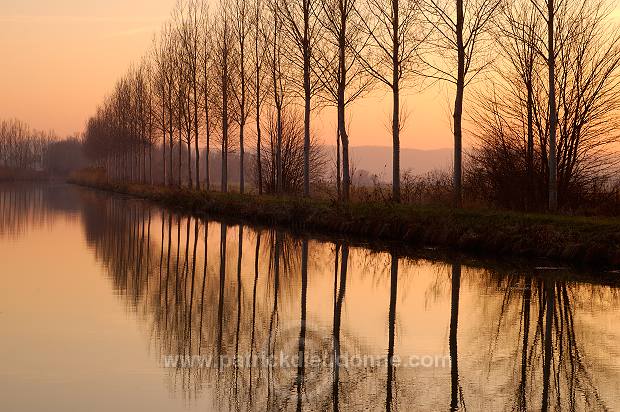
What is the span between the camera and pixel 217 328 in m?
9.39

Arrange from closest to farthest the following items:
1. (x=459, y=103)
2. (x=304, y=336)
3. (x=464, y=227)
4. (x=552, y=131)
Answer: (x=304, y=336) < (x=464, y=227) < (x=552, y=131) < (x=459, y=103)

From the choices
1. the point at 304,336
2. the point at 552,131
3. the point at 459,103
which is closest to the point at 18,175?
the point at 459,103

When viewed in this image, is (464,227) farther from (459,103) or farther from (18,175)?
(18,175)

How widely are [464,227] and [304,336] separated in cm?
1151

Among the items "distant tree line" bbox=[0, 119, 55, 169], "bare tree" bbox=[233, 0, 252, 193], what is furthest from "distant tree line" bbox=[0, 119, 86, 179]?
"bare tree" bbox=[233, 0, 252, 193]

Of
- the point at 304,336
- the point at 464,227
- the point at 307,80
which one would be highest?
the point at 307,80

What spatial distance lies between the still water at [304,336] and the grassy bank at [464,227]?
5.87 feet

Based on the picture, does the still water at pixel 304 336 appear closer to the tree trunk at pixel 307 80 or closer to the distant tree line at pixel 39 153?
the tree trunk at pixel 307 80

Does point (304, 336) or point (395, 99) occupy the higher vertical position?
point (395, 99)

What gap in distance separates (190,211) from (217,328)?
3150 cm

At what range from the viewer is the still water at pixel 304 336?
6703 millimetres

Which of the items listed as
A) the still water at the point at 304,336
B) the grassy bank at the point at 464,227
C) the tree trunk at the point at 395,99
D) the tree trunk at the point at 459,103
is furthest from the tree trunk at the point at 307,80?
the still water at the point at 304,336

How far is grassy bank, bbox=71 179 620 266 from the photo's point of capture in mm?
16516

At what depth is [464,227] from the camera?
19.8 metres
